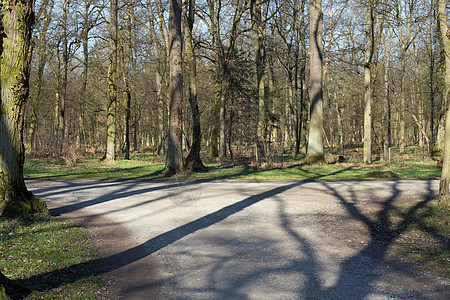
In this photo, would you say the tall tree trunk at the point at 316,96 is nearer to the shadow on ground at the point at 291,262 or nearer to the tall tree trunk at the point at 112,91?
the shadow on ground at the point at 291,262

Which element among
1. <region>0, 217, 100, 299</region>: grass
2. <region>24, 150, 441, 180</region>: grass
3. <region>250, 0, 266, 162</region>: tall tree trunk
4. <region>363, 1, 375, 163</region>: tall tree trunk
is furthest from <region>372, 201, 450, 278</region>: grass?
<region>250, 0, 266, 162</region>: tall tree trunk

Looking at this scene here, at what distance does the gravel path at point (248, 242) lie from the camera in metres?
4.88

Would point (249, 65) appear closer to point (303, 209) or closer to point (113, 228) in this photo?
point (303, 209)

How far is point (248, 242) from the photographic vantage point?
697 centimetres

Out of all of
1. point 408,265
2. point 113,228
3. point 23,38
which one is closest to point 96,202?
point 113,228

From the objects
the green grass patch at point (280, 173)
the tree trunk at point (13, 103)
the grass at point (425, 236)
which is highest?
the tree trunk at point (13, 103)

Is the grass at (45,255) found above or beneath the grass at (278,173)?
beneath

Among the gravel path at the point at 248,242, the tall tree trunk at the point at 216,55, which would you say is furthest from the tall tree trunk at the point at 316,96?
the gravel path at the point at 248,242

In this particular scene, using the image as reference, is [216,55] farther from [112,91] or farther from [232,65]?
[112,91]

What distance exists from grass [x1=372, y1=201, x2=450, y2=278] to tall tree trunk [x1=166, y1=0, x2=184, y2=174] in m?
10.4

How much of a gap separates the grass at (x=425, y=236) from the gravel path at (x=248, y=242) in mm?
317

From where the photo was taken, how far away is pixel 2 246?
6684mm

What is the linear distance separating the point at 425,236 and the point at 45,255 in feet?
23.3

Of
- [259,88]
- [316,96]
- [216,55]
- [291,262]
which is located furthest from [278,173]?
[291,262]
